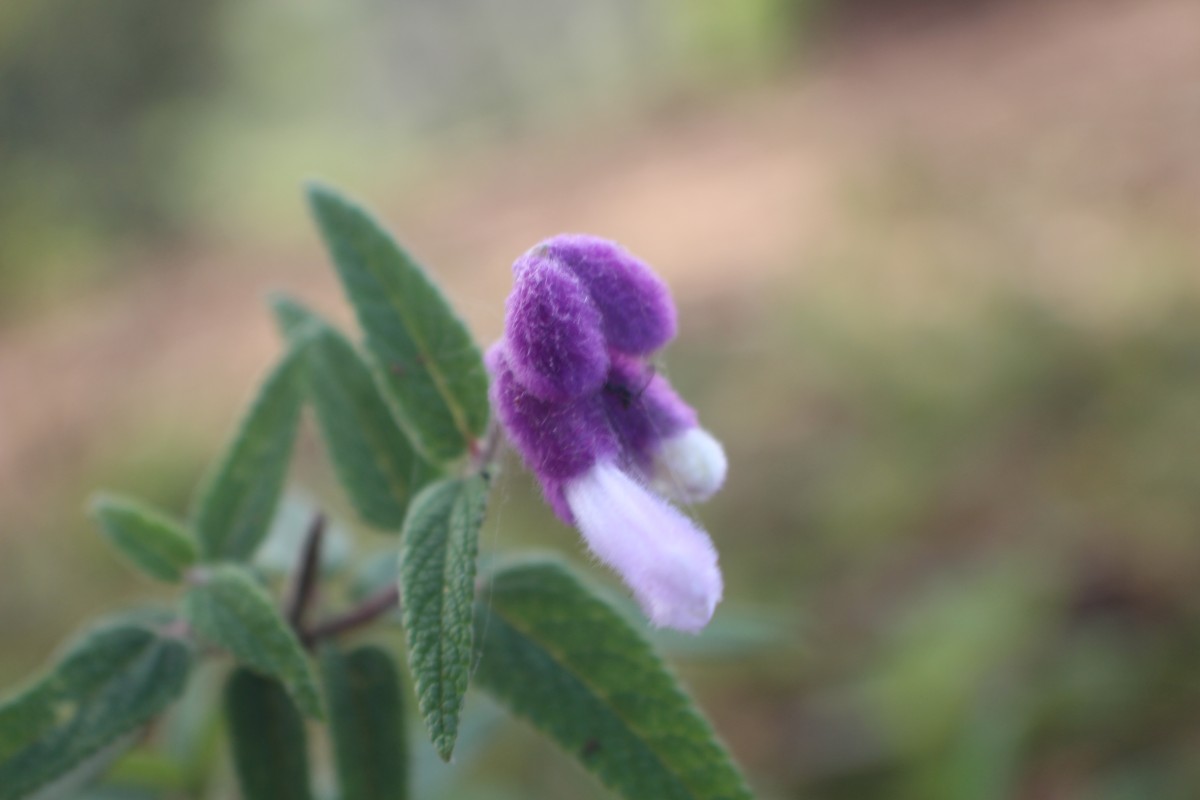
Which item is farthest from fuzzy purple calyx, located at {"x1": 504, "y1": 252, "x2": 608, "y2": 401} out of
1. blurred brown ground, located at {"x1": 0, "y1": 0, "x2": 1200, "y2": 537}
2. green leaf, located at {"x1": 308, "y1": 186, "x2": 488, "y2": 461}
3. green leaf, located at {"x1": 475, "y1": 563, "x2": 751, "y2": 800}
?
blurred brown ground, located at {"x1": 0, "y1": 0, "x2": 1200, "y2": 537}

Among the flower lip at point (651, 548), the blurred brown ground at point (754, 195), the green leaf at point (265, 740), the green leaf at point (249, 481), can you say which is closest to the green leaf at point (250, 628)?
the green leaf at point (265, 740)

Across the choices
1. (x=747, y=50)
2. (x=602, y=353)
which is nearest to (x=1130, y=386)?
(x=602, y=353)

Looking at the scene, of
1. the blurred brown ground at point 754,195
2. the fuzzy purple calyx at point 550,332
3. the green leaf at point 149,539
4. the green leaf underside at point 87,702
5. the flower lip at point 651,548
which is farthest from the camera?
the blurred brown ground at point 754,195

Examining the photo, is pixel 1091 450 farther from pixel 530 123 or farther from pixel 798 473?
pixel 530 123

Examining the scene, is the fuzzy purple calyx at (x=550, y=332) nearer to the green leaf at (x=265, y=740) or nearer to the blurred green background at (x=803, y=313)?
the blurred green background at (x=803, y=313)

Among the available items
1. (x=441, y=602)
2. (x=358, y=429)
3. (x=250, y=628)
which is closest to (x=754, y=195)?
(x=358, y=429)

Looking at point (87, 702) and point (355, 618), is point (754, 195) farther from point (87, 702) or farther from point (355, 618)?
point (87, 702)


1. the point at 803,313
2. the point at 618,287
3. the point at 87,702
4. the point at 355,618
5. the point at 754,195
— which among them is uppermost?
the point at 754,195
